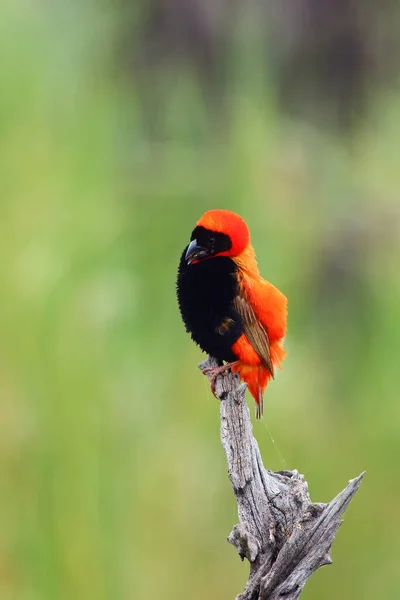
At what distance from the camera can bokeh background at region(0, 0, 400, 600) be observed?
3074 mm

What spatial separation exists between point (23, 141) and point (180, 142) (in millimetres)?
677

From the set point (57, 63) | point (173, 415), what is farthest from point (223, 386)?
point (57, 63)

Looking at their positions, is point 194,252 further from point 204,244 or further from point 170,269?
point 170,269

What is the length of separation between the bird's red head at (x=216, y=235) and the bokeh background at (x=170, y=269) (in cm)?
140

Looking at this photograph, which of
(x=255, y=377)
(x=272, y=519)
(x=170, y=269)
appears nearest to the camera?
(x=272, y=519)

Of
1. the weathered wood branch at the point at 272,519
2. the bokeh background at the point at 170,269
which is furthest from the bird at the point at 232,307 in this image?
the bokeh background at the point at 170,269

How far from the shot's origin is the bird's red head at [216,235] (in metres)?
1.67

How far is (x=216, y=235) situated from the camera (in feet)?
5.57

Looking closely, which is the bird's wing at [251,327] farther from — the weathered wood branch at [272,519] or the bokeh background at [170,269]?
the bokeh background at [170,269]

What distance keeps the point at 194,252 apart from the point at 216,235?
0.06 m

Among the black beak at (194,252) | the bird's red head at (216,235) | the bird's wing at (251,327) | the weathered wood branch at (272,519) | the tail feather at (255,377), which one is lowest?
the weathered wood branch at (272,519)

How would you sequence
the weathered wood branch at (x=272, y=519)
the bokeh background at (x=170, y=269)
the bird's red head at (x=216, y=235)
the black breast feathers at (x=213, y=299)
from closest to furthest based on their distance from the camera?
the weathered wood branch at (x=272, y=519), the bird's red head at (x=216, y=235), the black breast feathers at (x=213, y=299), the bokeh background at (x=170, y=269)

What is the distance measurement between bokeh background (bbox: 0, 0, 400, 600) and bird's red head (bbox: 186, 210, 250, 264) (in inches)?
54.9

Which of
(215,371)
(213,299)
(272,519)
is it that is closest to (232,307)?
(213,299)
